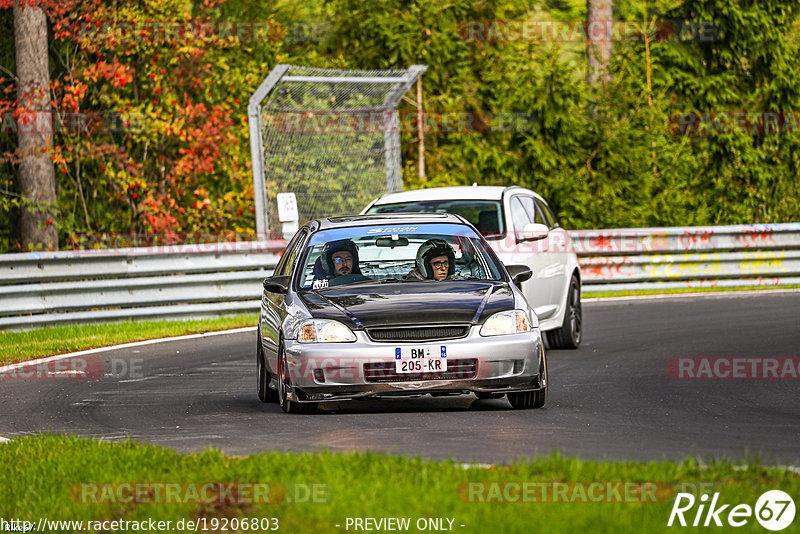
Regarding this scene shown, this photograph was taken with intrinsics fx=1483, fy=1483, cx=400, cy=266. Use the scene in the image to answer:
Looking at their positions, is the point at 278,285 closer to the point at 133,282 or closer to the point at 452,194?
the point at 452,194

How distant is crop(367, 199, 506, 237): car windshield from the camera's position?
609 inches

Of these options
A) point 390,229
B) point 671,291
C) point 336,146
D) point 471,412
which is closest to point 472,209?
point 390,229

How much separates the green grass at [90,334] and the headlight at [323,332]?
239 inches

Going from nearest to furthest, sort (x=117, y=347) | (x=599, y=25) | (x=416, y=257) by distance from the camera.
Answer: (x=416, y=257), (x=117, y=347), (x=599, y=25)

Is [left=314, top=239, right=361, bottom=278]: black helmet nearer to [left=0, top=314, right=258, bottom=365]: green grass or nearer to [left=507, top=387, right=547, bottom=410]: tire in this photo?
[left=507, top=387, right=547, bottom=410]: tire

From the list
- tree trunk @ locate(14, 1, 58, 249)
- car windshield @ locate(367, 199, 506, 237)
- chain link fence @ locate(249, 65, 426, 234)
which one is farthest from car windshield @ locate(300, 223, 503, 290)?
tree trunk @ locate(14, 1, 58, 249)

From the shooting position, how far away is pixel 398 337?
10258 mm

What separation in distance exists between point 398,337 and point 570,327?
19.9 feet

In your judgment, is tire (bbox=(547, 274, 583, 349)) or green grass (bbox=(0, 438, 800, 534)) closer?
green grass (bbox=(0, 438, 800, 534))

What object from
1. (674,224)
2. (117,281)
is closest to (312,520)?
(117,281)

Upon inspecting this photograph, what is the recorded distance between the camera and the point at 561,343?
16.1 m

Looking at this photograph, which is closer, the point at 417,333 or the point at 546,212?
the point at 417,333

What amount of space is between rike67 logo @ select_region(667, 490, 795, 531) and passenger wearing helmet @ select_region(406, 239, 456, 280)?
504 centimetres

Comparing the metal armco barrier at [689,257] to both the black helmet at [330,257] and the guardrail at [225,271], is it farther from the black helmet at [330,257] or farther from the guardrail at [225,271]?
the black helmet at [330,257]
